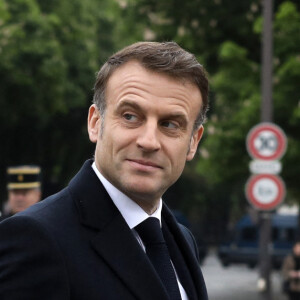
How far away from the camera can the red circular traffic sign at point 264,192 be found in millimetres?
14781

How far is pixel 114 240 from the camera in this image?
237cm

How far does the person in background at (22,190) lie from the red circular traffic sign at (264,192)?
6.52 m

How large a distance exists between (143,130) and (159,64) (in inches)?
6.7

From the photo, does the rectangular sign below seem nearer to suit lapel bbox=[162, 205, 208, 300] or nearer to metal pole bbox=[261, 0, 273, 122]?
metal pole bbox=[261, 0, 273, 122]

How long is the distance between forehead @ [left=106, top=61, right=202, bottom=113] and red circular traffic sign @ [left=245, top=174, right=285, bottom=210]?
488 inches

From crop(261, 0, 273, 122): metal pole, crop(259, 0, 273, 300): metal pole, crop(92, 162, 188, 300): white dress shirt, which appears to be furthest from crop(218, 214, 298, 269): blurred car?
crop(92, 162, 188, 300): white dress shirt

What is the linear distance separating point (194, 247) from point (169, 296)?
0.57 metres

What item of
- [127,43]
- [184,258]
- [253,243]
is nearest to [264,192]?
[127,43]

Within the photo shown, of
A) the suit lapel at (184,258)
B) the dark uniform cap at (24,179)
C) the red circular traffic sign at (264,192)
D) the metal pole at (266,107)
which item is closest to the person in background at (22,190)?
the dark uniform cap at (24,179)

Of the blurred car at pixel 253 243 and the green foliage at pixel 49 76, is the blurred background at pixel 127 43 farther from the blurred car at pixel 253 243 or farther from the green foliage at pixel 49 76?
the blurred car at pixel 253 243

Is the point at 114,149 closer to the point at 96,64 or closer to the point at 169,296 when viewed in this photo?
the point at 169,296

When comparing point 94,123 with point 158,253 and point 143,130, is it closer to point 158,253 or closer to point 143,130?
point 143,130

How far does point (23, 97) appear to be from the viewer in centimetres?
3067

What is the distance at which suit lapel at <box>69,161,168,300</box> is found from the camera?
2.31 metres
